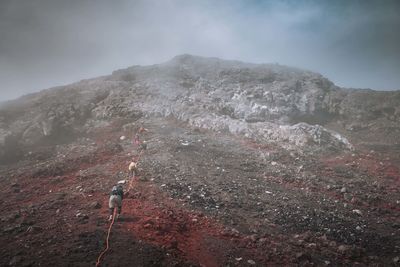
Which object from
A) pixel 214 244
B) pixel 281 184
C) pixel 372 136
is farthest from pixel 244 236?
pixel 372 136

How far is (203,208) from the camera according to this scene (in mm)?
10742

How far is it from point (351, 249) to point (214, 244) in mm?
4082

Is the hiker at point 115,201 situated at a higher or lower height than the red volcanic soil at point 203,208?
higher

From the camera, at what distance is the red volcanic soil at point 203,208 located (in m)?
8.06

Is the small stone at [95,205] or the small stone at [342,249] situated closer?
the small stone at [342,249]

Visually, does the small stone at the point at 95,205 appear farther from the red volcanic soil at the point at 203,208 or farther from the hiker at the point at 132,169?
the hiker at the point at 132,169

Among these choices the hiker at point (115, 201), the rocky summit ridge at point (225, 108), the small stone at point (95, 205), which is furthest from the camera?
the rocky summit ridge at point (225, 108)

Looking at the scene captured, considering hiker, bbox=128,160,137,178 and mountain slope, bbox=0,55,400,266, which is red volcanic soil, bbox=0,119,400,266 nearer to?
mountain slope, bbox=0,55,400,266

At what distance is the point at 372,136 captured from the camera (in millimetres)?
22469

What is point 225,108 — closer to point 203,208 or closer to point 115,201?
point 203,208

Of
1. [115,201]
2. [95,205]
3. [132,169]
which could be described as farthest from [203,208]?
[132,169]

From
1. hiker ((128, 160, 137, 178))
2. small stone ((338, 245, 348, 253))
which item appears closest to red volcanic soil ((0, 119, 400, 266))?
small stone ((338, 245, 348, 253))

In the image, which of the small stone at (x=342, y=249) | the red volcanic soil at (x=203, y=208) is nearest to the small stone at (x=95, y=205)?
the red volcanic soil at (x=203, y=208)

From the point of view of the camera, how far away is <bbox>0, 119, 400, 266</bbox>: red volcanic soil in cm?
806
